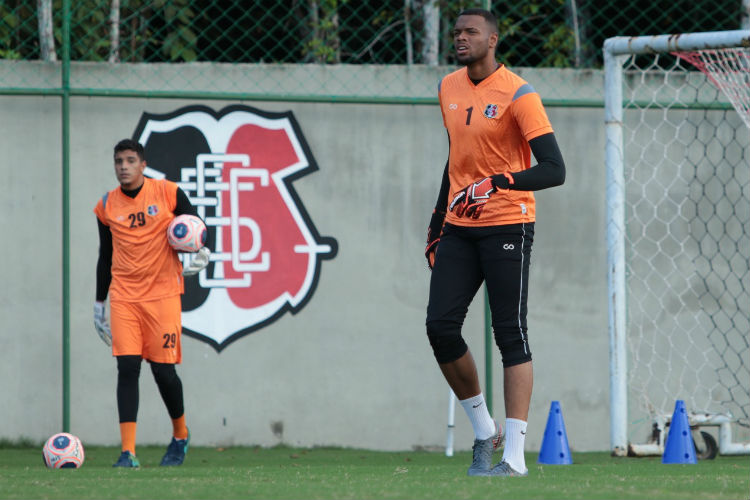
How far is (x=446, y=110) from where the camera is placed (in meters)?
5.09

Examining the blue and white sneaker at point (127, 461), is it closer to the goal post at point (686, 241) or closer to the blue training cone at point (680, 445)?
the blue training cone at point (680, 445)

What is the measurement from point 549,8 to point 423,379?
12.9 ft

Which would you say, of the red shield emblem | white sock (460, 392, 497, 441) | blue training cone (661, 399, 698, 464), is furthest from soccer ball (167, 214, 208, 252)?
blue training cone (661, 399, 698, 464)

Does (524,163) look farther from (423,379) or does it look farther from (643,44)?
(423,379)

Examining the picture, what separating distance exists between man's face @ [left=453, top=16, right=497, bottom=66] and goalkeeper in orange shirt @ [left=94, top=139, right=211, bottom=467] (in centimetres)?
240

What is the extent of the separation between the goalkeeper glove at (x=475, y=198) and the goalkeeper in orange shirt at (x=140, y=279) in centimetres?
239

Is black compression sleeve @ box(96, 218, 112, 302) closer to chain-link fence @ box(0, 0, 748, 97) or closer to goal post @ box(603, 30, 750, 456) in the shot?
chain-link fence @ box(0, 0, 748, 97)

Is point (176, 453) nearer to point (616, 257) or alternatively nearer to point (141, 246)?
point (141, 246)

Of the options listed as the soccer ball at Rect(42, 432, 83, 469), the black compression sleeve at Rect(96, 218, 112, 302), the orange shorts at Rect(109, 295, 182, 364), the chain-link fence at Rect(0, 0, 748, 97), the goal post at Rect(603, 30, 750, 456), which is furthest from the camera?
the goal post at Rect(603, 30, 750, 456)

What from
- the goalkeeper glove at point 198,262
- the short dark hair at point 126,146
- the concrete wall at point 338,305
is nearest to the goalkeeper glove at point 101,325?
the goalkeeper glove at point 198,262

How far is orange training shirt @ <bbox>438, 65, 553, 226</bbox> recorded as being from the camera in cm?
488

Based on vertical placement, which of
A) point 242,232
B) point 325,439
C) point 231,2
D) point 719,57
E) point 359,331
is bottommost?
point 325,439

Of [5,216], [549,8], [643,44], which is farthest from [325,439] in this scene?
[549,8]

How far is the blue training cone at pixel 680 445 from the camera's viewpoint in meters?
6.69
